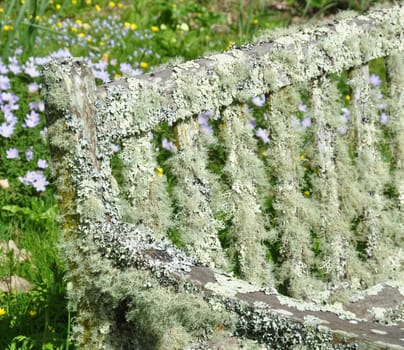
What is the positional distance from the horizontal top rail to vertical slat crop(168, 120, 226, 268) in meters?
0.09

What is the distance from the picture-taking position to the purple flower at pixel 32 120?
4059mm

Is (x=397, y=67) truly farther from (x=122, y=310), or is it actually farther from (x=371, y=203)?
(x=122, y=310)

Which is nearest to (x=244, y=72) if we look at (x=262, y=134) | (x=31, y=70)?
(x=262, y=134)

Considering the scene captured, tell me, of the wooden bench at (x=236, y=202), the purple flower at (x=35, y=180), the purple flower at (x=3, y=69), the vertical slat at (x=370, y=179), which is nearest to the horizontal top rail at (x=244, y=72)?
the wooden bench at (x=236, y=202)

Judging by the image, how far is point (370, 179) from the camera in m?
2.75

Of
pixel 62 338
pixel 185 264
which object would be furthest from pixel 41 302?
pixel 185 264

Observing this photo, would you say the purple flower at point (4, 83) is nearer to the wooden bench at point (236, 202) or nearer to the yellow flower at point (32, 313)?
the yellow flower at point (32, 313)

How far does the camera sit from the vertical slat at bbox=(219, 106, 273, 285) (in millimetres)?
2334

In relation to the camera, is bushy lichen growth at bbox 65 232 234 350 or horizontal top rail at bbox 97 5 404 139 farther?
horizontal top rail at bbox 97 5 404 139

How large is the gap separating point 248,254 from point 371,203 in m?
0.56

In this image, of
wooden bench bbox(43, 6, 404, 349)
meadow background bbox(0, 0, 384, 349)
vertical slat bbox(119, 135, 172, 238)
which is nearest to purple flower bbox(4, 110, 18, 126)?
meadow background bbox(0, 0, 384, 349)

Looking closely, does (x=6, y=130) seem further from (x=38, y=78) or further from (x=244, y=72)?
(x=244, y=72)

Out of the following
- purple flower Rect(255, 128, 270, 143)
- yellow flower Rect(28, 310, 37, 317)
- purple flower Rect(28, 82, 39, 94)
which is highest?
purple flower Rect(28, 82, 39, 94)

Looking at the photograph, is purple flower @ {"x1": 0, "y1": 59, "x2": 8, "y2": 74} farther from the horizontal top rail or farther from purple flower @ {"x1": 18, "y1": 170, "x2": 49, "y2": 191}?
the horizontal top rail
